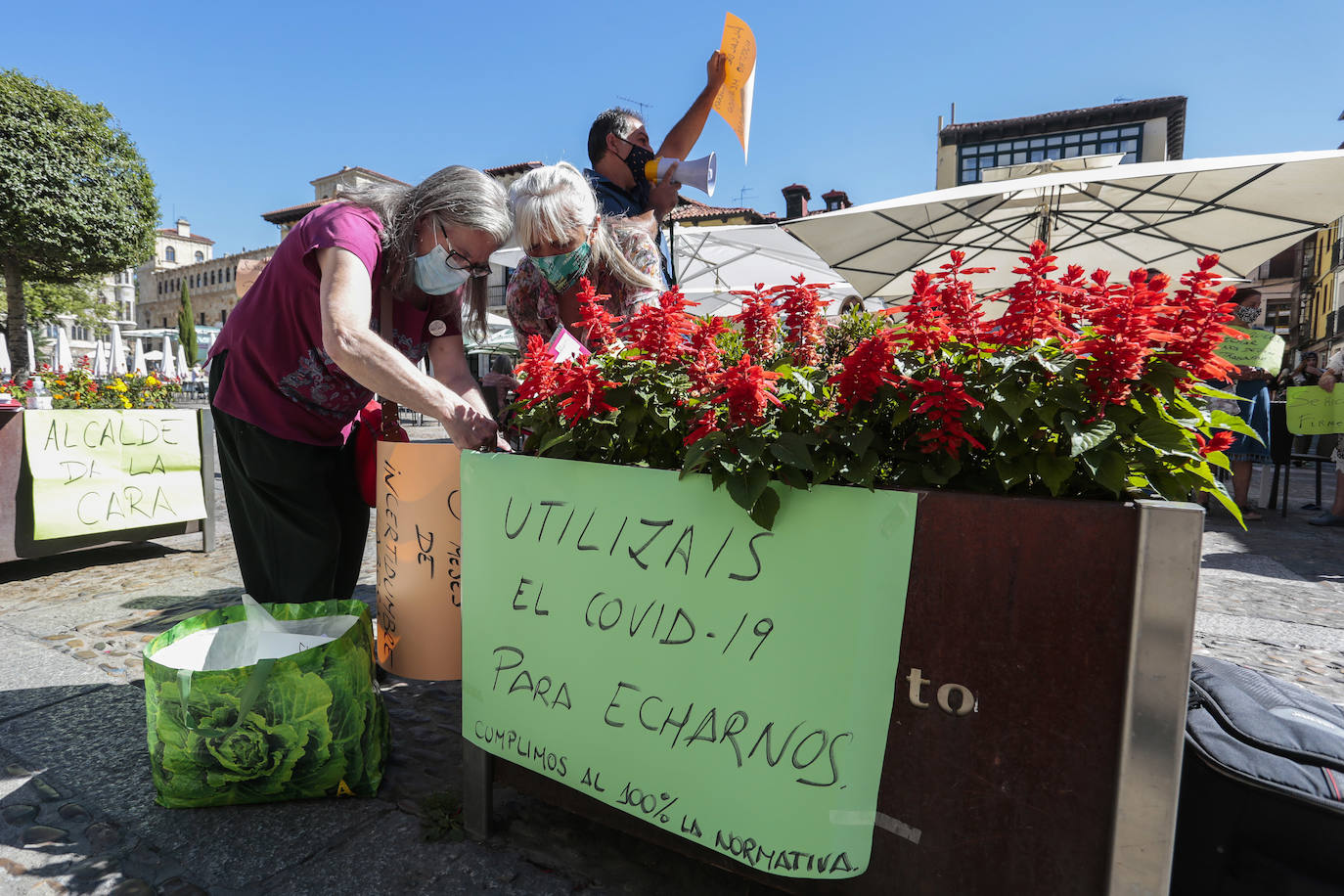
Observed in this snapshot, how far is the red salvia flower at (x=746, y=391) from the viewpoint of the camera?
3.81ft

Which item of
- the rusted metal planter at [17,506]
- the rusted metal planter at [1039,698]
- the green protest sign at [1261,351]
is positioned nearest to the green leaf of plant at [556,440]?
the rusted metal planter at [1039,698]

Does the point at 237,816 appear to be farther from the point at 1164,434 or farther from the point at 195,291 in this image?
the point at 195,291

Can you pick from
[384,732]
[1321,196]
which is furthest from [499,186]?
[1321,196]

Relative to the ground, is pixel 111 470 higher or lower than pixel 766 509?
lower

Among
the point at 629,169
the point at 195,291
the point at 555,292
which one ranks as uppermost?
the point at 195,291

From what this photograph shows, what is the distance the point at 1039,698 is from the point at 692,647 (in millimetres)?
565

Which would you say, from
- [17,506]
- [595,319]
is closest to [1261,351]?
[595,319]

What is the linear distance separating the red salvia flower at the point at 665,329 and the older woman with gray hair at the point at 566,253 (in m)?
0.60

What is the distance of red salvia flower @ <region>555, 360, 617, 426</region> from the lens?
138 centimetres

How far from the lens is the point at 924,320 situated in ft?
3.77

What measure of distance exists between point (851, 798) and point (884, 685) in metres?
0.21

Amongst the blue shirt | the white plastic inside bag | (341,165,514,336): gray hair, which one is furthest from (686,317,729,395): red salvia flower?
the blue shirt

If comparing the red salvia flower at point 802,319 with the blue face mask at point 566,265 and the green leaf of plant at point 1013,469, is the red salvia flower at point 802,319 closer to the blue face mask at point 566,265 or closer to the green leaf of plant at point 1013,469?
the green leaf of plant at point 1013,469

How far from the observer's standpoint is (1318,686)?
269cm
